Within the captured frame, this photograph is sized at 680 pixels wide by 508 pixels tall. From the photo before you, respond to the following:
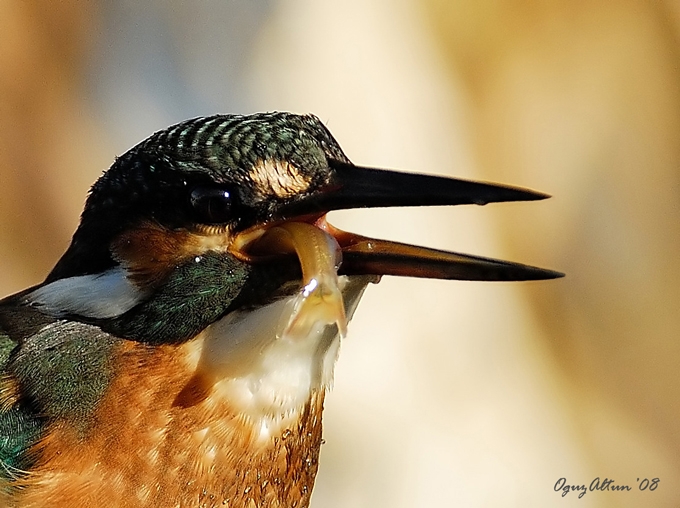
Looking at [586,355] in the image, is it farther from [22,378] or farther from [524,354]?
[22,378]

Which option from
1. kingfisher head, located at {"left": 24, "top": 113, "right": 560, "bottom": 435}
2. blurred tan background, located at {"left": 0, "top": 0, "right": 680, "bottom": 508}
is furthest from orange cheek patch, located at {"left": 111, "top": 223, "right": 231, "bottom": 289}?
blurred tan background, located at {"left": 0, "top": 0, "right": 680, "bottom": 508}

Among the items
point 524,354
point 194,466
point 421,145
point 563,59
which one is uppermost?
point 563,59

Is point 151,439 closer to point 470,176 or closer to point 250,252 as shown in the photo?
point 250,252

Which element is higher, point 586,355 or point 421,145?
point 421,145

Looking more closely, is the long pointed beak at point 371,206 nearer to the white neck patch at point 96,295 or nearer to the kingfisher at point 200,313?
the kingfisher at point 200,313

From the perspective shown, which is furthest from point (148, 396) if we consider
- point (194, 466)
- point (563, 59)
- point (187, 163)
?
point (563, 59)

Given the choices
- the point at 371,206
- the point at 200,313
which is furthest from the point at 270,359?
the point at 371,206

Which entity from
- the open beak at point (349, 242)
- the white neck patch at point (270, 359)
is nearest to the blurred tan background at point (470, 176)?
the white neck patch at point (270, 359)
